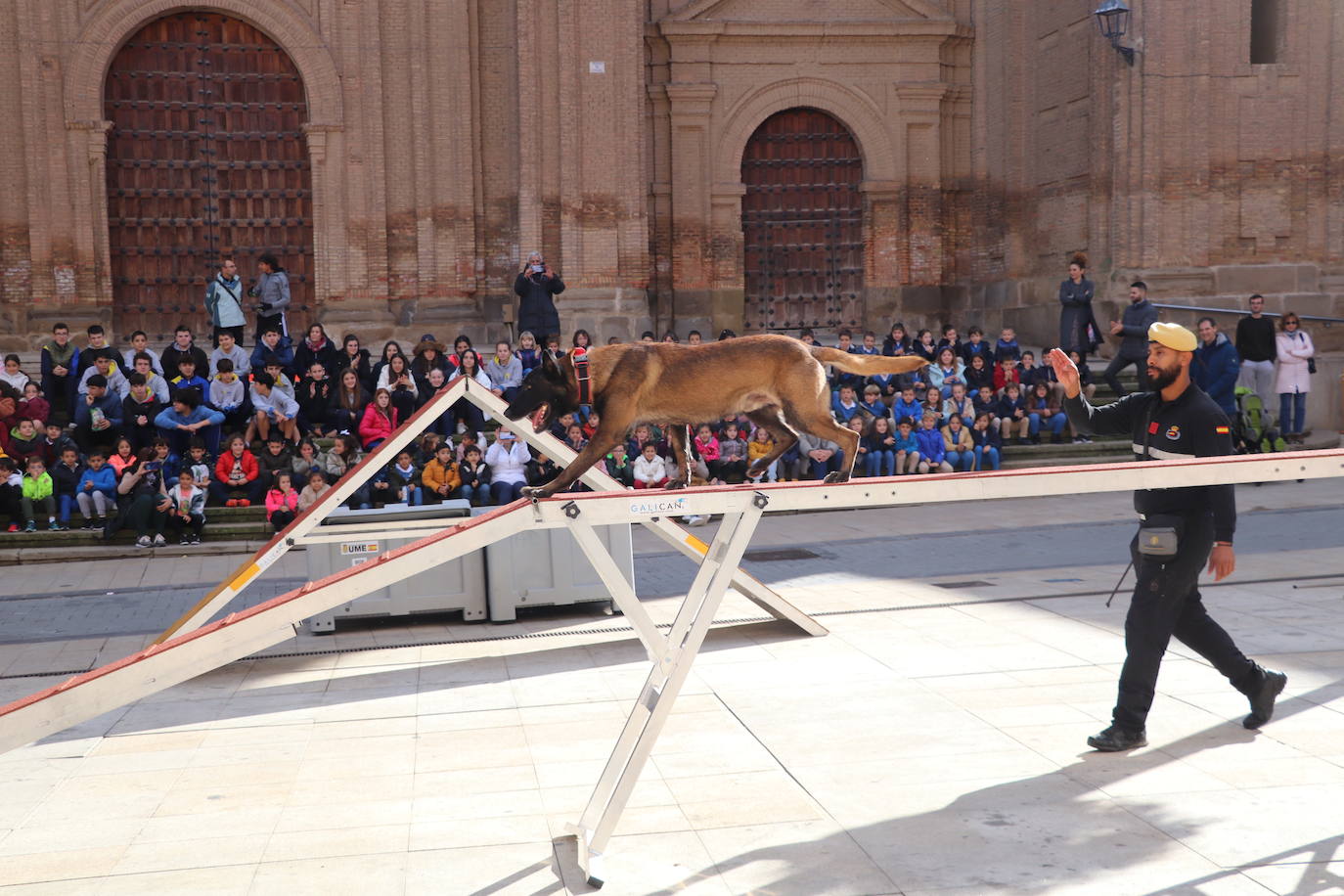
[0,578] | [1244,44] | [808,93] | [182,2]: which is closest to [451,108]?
[182,2]

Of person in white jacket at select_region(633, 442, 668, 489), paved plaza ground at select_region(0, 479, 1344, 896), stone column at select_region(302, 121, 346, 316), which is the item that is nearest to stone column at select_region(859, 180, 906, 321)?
stone column at select_region(302, 121, 346, 316)

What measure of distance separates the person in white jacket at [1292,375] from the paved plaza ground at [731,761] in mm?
7990

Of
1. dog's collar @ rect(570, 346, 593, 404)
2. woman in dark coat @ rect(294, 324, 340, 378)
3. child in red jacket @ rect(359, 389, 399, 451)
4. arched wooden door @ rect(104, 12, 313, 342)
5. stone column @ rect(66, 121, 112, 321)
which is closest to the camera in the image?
dog's collar @ rect(570, 346, 593, 404)

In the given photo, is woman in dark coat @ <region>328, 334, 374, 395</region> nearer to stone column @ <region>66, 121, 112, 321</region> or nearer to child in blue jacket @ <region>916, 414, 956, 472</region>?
stone column @ <region>66, 121, 112, 321</region>

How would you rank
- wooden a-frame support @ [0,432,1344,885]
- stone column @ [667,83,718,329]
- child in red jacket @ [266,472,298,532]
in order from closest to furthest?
wooden a-frame support @ [0,432,1344,885]
child in red jacket @ [266,472,298,532]
stone column @ [667,83,718,329]

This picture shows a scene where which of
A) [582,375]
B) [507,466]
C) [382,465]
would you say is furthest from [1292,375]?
[582,375]

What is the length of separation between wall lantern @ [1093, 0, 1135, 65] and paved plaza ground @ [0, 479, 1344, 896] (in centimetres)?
1142

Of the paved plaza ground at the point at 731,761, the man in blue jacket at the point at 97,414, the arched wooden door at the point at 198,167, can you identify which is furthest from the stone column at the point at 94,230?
the paved plaza ground at the point at 731,761

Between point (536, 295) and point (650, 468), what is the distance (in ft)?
12.8

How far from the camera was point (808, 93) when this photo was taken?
870 inches

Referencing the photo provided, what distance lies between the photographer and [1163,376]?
5.97 metres

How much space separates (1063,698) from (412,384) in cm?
992

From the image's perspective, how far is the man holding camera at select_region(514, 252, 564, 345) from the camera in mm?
17391

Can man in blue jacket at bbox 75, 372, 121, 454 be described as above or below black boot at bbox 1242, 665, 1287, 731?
above
